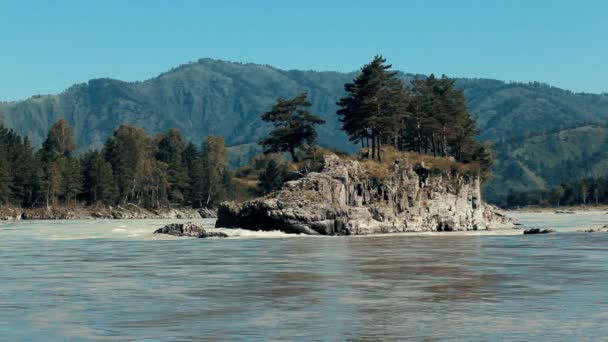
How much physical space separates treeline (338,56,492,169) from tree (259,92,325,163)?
234 inches

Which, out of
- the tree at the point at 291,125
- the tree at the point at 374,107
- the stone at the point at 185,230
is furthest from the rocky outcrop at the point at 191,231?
the tree at the point at 291,125

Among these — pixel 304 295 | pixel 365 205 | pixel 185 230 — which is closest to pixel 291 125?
pixel 365 205

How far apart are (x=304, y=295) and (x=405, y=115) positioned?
100m

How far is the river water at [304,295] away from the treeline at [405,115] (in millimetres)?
62836

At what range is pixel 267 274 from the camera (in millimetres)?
49719

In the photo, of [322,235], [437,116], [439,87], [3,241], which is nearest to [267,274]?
[3,241]

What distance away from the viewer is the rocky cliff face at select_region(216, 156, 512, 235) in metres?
107

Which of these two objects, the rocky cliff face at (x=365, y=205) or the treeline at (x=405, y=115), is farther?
the treeline at (x=405, y=115)

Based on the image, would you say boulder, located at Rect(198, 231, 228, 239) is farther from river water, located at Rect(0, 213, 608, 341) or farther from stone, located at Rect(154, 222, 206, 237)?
river water, located at Rect(0, 213, 608, 341)

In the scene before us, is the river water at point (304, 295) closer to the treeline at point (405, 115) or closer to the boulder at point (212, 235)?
the boulder at point (212, 235)

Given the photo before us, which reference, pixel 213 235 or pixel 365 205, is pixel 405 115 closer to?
pixel 365 205

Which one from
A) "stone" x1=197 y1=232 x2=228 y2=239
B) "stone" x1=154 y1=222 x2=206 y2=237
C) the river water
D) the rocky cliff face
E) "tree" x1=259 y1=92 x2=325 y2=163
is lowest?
the river water

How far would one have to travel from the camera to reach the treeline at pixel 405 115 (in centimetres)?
13200

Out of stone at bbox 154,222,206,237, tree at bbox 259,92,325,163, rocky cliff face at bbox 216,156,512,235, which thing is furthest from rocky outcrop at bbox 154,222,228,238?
tree at bbox 259,92,325,163
